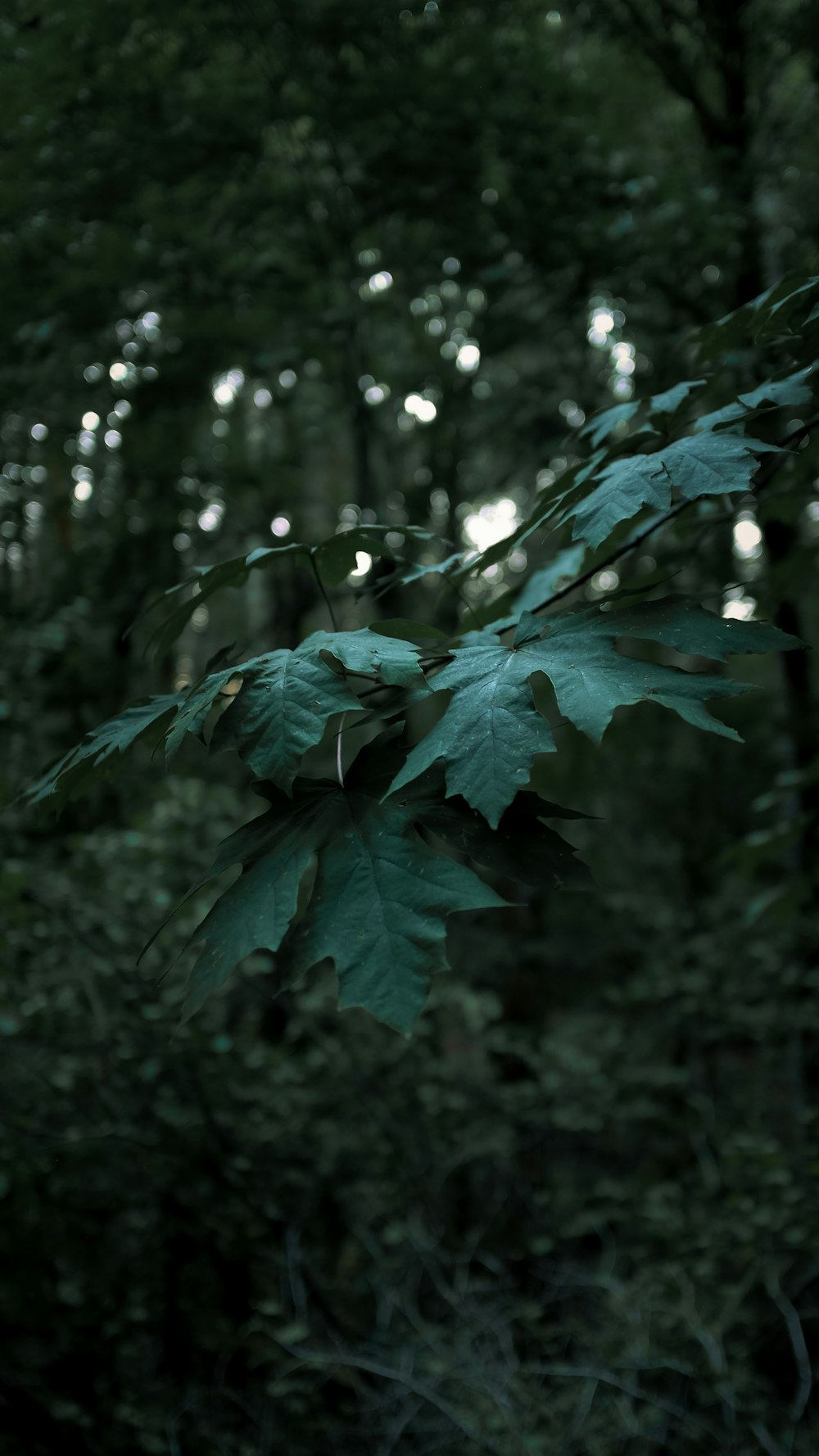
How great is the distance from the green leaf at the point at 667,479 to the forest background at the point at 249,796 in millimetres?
624

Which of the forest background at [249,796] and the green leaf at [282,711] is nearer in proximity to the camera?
the green leaf at [282,711]

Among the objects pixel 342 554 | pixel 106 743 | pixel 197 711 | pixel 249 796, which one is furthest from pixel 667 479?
pixel 249 796

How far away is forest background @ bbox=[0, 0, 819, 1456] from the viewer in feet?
8.52

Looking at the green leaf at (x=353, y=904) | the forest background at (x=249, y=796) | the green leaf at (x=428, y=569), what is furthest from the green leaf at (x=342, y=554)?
the forest background at (x=249, y=796)

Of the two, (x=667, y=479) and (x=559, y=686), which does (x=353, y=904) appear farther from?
(x=667, y=479)

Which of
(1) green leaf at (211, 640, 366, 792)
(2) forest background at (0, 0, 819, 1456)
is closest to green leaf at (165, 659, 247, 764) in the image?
(1) green leaf at (211, 640, 366, 792)

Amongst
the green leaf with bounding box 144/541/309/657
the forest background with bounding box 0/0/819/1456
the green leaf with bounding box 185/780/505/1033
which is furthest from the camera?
the forest background with bounding box 0/0/819/1456

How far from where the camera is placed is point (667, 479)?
44.2 inches

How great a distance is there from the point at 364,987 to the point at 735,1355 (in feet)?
10.1

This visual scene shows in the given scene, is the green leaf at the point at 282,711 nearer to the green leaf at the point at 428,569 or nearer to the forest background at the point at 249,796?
the green leaf at the point at 428,569

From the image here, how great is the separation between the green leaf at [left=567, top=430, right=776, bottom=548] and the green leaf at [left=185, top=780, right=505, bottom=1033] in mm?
449

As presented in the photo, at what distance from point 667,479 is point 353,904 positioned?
26.4 inches

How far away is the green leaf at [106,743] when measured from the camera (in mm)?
1168

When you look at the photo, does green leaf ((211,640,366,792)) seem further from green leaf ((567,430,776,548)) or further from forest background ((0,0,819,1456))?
forest background ((0,0,819,1456))
